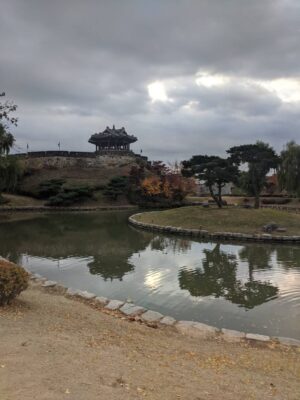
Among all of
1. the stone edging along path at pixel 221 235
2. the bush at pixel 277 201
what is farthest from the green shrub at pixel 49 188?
the bush at pixel 277 201

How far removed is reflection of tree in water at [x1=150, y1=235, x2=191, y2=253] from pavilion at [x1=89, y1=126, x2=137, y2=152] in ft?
142

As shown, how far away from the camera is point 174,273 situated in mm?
12234

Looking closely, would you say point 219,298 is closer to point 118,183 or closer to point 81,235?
point 81,235

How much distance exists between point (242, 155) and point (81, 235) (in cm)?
1309

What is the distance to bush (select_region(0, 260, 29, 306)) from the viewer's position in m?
6.58

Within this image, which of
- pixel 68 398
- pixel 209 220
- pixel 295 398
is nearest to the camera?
pixel 68 398

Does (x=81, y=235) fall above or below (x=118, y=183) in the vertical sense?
below

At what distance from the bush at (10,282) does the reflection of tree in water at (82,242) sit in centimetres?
480

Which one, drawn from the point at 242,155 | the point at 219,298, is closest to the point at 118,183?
the point at 242,155

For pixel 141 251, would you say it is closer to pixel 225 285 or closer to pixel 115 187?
pixel 225 285

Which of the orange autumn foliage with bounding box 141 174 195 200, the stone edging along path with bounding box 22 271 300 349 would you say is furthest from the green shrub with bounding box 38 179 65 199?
the stone edging along path with bounding box 22 271 300 349

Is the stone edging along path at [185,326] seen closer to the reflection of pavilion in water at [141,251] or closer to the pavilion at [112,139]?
the reflection of pavilion in water at [141,251]

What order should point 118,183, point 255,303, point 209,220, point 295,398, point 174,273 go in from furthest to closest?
1. point 118,183
2. point 209,220
3. point 174,273
4. point 255,303
5. point 295,398

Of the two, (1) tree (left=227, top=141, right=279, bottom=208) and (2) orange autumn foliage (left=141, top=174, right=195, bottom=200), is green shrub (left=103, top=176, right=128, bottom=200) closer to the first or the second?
(2) orange autumn foliage (left=141, top=174, right=195, bottom=200)
